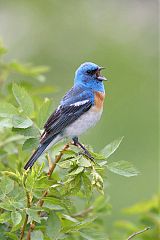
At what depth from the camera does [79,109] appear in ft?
13.6

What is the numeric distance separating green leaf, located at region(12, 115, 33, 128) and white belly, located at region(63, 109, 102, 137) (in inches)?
29.3

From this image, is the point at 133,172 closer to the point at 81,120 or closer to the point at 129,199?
the point at 81,120

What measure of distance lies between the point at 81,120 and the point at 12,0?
948 centimetres

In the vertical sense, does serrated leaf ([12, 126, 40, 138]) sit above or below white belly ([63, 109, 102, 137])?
above

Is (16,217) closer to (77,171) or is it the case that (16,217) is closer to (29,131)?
(77,171)

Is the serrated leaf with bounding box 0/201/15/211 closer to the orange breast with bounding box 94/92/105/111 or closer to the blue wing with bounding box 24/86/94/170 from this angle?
the blue wing with bounding box 24/86/94/170

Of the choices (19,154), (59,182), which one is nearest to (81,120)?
(19,154)

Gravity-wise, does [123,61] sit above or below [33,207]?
below

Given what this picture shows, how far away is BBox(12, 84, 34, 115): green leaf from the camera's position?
133 inches

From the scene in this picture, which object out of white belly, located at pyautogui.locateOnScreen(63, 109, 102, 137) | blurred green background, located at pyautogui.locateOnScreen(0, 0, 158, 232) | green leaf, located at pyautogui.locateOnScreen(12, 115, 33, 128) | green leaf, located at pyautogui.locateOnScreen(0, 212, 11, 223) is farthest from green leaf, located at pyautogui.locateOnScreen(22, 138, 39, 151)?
blurred green background, located at pyautogui.locateOnScreen(0, 0, 158, 232)

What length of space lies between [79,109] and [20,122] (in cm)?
90

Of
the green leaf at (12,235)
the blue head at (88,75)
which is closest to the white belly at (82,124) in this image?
the blue head at (88,75)

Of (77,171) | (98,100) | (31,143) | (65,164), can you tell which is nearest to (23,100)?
(31,143)

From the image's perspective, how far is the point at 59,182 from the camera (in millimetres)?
3041
